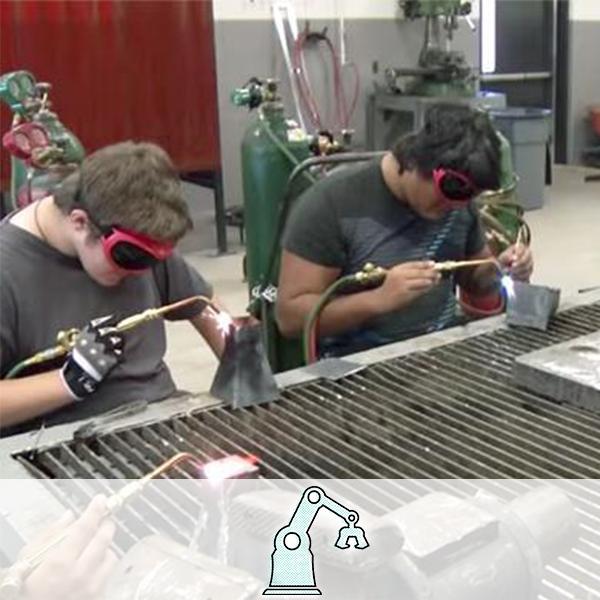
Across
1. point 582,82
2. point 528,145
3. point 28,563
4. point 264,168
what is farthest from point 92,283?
point 582,82

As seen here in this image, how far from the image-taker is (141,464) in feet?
3.15

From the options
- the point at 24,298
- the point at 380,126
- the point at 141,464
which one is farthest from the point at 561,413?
the point at 380,126

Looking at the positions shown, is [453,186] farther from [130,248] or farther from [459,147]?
[130,248]

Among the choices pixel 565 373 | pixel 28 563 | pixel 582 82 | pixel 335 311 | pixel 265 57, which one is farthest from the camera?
pixel 582 82

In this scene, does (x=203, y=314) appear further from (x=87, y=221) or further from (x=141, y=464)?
(x=141, y=464)

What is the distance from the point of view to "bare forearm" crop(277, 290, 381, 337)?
5.44ft

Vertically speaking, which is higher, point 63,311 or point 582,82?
point 582,82

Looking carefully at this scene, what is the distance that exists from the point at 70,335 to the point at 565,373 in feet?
2.11

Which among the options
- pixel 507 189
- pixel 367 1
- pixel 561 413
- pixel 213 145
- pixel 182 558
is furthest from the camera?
pixel 367 1

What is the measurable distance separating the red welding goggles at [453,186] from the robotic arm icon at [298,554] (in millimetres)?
1022

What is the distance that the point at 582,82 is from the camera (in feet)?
20.6

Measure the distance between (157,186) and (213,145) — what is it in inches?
112

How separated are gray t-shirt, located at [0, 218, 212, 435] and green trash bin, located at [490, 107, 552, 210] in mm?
3721

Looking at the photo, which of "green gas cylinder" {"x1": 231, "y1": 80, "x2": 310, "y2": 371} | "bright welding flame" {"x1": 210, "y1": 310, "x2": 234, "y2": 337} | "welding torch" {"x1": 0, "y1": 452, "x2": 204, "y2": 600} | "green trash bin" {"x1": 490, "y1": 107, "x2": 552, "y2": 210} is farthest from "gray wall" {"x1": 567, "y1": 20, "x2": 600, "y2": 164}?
"welding torch" {"x1": 0, "y1": 452, "x2": 204, "y2": 600}
